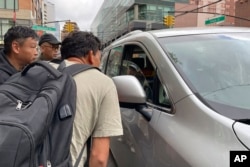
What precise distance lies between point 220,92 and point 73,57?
889mm

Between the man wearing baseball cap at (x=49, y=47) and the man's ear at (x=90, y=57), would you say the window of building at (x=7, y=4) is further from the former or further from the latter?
the man's ear at (x=90, y=57)

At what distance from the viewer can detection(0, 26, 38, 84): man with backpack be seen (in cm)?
285

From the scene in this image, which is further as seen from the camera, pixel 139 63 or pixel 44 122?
pixel 139 63

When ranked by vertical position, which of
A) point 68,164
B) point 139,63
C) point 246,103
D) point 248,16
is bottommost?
point 68,164

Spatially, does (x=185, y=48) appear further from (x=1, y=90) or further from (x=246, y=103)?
(x=1, y=90)

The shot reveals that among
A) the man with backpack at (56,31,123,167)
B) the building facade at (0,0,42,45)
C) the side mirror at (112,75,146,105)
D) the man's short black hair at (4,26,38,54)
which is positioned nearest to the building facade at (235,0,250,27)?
the building facade at (0,0,42,45)

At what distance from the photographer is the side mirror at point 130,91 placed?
220 centimetres

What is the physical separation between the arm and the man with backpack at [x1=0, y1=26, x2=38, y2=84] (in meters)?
1.24

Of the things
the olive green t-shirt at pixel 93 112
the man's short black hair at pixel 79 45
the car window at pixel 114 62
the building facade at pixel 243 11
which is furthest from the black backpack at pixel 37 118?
the building facade at pixel 243 11

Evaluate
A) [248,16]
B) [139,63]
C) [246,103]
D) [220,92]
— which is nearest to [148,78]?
[139,63]

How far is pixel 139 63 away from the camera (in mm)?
3078

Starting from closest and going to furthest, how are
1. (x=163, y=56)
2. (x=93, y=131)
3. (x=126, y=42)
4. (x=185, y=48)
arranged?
(x=93, y=131), (x=163, y=56), (x=185, y=48), (x=126, y=42)

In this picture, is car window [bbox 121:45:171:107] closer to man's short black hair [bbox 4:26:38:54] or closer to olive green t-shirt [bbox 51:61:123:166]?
Answer: olive green t-shirt [bbox 51:61:123:166]

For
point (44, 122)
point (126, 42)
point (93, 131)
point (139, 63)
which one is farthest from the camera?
point (126, 42)
